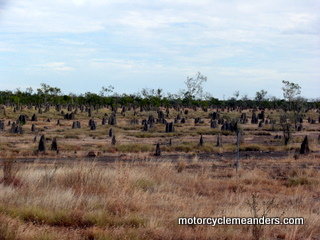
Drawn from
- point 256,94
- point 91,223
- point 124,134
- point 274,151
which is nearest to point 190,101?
point 256,94

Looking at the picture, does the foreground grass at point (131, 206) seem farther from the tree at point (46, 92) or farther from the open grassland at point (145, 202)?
the tree at point (46, 92)

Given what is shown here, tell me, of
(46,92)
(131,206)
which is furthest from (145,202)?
(46,92)

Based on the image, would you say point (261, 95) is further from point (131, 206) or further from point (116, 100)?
point (131, 206)

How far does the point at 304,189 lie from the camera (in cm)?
1451

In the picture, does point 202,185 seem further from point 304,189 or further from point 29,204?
point 29,204

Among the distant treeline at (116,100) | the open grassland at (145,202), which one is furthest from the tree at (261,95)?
the open grassland at (145,202)

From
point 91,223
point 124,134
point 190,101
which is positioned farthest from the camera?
point 190,101

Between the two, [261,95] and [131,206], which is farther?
[261,95]

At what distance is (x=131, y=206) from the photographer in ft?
30.5

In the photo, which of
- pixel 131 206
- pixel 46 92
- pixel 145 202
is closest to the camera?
pixel 131 206

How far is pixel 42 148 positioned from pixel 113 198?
1781 cm

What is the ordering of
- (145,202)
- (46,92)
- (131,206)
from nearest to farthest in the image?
(131,206) → (145,202) → (46,92)

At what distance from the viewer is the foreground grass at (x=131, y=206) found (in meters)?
7.55

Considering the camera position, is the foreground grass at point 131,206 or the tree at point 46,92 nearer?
the foreground grass at point 131,206
